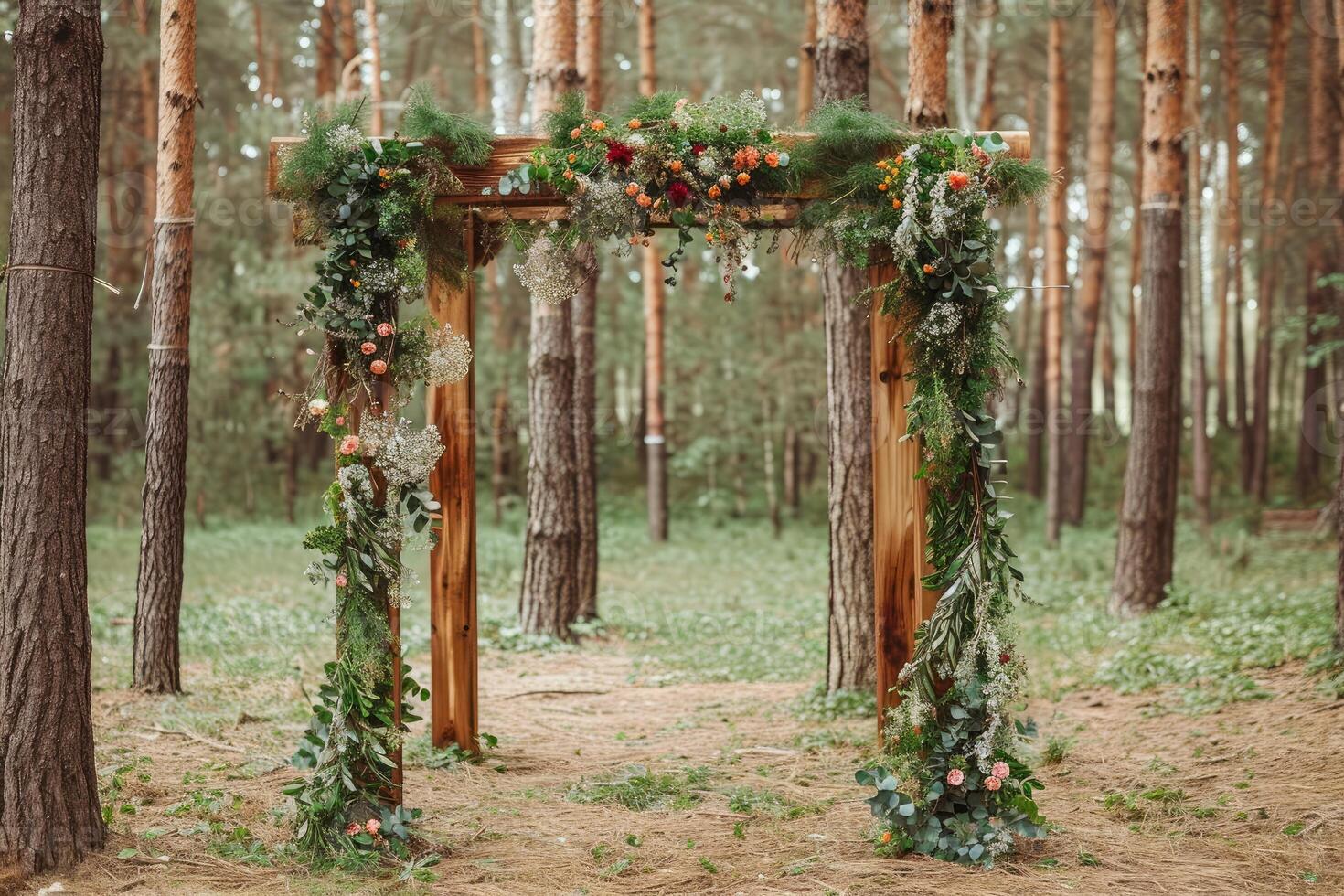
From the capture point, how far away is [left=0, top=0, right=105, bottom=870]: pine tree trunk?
162 inches

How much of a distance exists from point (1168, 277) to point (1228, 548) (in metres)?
5.23

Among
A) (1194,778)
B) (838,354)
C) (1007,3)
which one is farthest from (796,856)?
(1007,3)

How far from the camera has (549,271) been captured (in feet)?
16.8

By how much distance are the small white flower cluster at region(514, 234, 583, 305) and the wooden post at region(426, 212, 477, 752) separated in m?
0.68

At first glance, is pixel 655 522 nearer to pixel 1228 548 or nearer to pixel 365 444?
pixel 1228 548

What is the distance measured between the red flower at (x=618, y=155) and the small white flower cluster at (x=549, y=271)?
504mm

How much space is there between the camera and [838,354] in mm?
6871

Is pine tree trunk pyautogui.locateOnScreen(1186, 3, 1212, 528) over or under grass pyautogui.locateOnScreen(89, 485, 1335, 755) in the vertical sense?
over

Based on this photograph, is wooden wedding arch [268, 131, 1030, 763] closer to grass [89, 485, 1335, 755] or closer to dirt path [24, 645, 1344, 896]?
dirt path [24, 645, 1344, 896]

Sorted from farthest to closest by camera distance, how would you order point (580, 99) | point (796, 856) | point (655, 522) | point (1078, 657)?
point (655, 522), point (1078, 657), point (580, 99), point (796, 856)

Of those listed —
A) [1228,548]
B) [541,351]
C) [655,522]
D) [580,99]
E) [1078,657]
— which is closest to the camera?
[580,99]

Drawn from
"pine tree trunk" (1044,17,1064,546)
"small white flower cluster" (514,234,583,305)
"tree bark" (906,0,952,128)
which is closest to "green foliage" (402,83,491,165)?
"small white flower cluster" (514,234,583,305)

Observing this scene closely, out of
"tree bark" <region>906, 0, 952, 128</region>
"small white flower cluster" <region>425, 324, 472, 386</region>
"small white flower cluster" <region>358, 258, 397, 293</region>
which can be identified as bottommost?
"small white flower cluster" <region>425, 324, 472, 386</region>

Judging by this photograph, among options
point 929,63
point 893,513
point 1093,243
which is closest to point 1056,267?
point 1093,243
